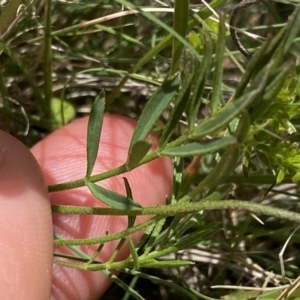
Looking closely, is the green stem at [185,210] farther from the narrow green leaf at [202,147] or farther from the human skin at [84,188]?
the human skin at [84,188]

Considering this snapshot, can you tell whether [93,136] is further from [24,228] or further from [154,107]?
[24,228]

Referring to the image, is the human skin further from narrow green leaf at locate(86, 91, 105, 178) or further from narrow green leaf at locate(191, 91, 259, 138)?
narrow green leaf at locate(191, 91, 259, 138)

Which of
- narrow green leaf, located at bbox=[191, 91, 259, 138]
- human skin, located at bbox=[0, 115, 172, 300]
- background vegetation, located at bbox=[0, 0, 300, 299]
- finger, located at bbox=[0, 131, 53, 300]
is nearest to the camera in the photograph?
narrow green leaf, located at bbox=[191, 91, 259, 138]

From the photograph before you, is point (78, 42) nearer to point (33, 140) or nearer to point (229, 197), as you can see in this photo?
point (33, 140)

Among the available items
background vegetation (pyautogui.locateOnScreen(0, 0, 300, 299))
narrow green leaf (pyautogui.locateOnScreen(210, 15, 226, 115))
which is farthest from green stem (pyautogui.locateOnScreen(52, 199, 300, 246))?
narrow green leaf (pyautogui.locateOnScreen(210, 15, 226, 115))

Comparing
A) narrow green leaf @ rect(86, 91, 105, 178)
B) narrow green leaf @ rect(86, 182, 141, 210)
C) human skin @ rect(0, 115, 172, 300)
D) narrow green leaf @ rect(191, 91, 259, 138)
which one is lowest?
human skin @ rect(0, 115, 172, 300)

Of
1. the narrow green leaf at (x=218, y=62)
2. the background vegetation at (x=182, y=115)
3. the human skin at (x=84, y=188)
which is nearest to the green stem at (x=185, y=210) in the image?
the background vegetation at (x=182, y=115)
